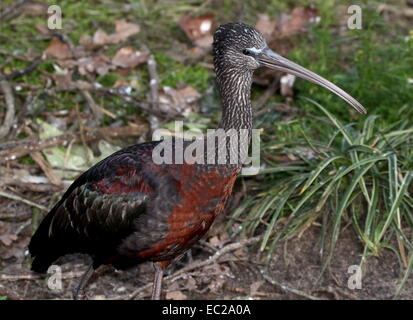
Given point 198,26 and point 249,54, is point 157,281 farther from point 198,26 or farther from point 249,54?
point 198,26

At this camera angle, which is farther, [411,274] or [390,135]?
[390,135]

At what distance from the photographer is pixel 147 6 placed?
8977mm

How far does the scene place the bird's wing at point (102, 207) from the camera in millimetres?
5113

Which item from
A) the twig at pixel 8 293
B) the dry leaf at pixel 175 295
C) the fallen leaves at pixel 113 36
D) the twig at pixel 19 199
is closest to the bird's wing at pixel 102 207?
the twig at pixel 8 293

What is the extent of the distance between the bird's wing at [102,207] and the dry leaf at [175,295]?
84 centimetres

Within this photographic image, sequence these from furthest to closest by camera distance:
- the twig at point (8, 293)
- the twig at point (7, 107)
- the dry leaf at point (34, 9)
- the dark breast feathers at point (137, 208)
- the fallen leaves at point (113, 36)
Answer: the dry leaf at point (34, 9) → the fallen leaves at point (113, 36) → the twig at point (7, 107) → the twig at point (8, 293) → the dark breast feathers at point (137, 208)

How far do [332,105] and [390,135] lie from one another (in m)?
0.98

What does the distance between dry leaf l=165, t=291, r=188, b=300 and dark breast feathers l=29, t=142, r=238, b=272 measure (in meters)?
0.73

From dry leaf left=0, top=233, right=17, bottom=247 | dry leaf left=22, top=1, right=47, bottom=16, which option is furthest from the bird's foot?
dry leaf left=22, top=1, right=47, bottom=16

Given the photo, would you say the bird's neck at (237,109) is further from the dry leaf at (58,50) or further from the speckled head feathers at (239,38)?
the dry leaf at (58,50)
